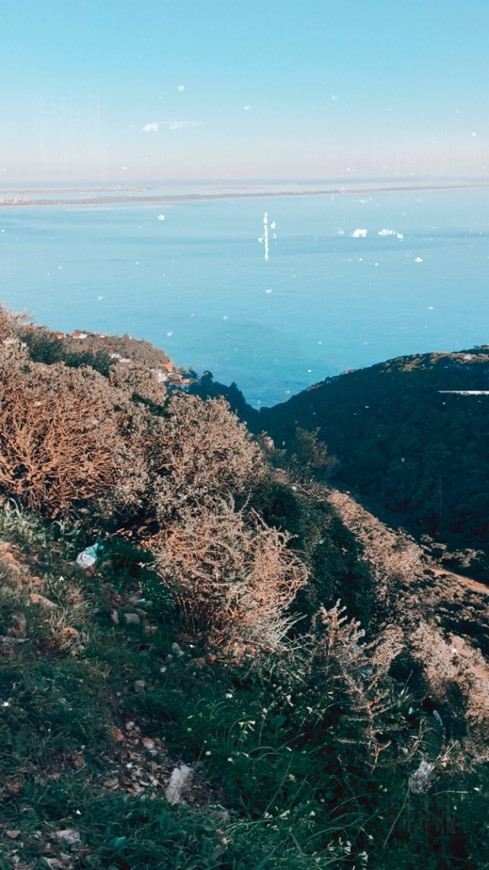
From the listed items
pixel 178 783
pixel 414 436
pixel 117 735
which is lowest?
pixel 414 436

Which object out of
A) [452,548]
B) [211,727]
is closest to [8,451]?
[211,727]

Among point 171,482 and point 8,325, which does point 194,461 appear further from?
point 8,325

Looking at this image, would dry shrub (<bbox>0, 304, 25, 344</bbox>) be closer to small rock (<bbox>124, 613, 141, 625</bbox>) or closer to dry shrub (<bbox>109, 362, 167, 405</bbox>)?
dry shrub (<bbox>109, 362, 167, 405</bbox>)

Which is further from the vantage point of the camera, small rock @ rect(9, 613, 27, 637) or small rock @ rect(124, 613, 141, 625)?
small rock @ rect(124, 613, 141, 625)

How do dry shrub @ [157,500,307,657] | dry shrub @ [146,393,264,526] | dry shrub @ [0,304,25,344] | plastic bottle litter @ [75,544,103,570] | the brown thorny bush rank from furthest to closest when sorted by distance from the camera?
dry shrub @ [0,304,25,344]
dry shrub @ [146,393,264,526]
plastic bottle litter @ [75,544,103,570]
the brown thorny bush
dry shrub @ [157,500,307,657]

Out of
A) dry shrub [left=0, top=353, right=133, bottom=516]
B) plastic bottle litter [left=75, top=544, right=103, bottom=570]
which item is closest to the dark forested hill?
dry shrub [left=0, top=353, right=133, bottom=516]

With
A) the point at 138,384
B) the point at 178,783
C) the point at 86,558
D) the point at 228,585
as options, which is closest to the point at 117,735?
the point at 178,783

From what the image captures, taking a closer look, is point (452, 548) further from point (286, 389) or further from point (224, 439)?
point (286, 389)
